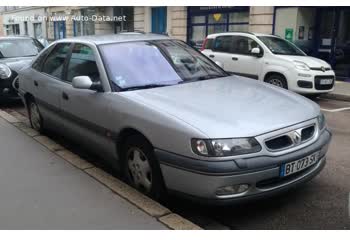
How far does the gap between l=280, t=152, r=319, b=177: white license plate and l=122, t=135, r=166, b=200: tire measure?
39.8 inches

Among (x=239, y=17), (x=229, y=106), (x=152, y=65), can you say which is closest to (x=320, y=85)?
(x=152, y=65)

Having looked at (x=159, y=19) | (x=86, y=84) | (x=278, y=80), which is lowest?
(x=278, y=80)

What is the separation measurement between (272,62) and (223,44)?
1817 mm

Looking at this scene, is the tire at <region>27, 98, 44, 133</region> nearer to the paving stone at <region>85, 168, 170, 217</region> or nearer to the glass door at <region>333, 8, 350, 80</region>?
the paving stone at <region>85, 168, 170, 217</region>

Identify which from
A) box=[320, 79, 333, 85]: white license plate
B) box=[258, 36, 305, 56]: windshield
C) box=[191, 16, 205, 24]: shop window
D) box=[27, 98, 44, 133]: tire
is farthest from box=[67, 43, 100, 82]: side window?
box=[191, 16, 205, 24]: shop window

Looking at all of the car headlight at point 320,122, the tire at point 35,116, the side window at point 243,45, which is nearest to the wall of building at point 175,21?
the side window at point 243,45

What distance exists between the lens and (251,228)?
129 inches

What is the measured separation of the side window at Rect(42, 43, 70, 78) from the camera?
514cm

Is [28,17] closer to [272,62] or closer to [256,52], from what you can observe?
[256,52]

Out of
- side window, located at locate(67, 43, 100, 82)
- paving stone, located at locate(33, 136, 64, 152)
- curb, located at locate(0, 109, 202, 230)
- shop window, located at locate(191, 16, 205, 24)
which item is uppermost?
shop window, located at locate(191, 16, 205, 24)

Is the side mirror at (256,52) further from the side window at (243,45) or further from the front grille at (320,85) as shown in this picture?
the front grille at (320,85)

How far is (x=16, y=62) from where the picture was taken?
865cm

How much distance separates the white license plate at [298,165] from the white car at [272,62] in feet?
17.9
